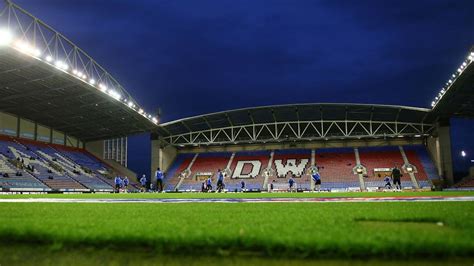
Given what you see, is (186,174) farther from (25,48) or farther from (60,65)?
(25,48)

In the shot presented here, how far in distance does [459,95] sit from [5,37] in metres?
36.5

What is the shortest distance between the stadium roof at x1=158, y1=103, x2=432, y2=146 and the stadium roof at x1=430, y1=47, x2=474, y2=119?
296 cm

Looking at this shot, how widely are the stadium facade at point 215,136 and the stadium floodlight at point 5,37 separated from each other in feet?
21.9

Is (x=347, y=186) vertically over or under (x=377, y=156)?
under

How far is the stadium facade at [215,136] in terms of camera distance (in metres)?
37.1

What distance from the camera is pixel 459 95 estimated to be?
35.0m

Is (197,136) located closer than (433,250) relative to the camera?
No

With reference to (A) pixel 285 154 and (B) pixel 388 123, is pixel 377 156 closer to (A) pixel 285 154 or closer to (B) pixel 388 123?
(B) pixel 388 123

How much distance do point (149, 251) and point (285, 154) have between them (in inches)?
2030

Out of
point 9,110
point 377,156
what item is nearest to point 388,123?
point 377,156

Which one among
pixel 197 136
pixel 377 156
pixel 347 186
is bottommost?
pixel 347 186

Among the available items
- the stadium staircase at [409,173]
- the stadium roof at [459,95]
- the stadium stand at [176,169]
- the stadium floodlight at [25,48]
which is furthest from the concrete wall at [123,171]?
the stadium roof at [459,95]

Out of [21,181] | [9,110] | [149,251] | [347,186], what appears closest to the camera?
[149,251]

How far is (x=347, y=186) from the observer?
4569 centimetres
